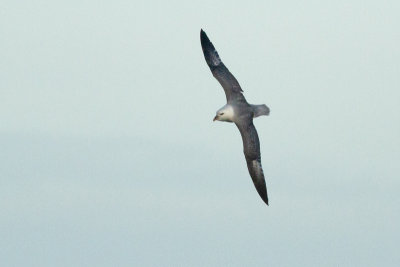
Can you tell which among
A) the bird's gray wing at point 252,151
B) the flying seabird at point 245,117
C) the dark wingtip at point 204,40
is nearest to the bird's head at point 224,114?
the flying seabird at point 245,117

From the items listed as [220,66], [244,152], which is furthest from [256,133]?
[220,66]

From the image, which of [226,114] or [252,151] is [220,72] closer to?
[226,114]

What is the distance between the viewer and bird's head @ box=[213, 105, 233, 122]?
1189 inches

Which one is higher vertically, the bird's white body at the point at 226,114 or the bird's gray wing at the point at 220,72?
the bird's gray wing at the point at 220,72

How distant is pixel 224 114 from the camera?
3022 centimetres

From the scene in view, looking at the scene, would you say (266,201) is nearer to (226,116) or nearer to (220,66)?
(226,116)

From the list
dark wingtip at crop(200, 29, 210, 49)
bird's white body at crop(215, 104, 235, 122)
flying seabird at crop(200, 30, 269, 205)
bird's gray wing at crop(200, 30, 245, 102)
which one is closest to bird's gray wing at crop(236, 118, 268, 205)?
flying seabird at crop(200, 30, 269, 205)

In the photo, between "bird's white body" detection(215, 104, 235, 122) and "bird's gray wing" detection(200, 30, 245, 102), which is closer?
"bird's white body" detection(215, 104, 235, 122)

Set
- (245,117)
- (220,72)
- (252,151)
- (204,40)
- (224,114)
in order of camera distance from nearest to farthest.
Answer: (252,151) < (245,117) < (224,114) < (220,72) < (204,40)

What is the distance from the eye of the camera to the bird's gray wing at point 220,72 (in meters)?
31.0

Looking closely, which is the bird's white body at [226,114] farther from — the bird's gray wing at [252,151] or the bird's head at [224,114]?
the bird's gray wing at [252,151]

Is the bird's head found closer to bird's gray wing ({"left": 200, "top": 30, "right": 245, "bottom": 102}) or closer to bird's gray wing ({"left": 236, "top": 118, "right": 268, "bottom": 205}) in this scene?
bird's gray wing ({"left": 236, "top": 118, "right": 268, "bottom": 205})

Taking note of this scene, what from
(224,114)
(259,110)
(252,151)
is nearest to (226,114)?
(224,114)

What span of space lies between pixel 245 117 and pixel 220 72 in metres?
2.74
